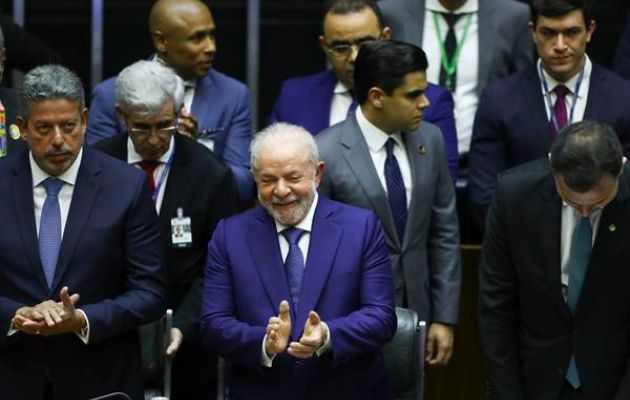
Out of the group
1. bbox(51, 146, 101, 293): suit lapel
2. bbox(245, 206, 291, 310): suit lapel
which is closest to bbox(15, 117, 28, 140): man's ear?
bbox(51, 146, 101, 293): suit lapel

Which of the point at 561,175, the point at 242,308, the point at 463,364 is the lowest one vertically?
the point at 463,364

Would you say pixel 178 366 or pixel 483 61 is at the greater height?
pixel 483 61

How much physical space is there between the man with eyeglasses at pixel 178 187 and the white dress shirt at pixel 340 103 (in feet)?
2.51

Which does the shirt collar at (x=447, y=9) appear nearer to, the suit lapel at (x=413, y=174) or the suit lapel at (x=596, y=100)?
the suit lapel at (x=596, y=100)

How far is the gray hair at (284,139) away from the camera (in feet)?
16.0

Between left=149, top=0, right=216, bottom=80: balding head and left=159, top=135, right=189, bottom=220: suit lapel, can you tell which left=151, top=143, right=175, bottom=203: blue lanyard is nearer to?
left=159, top=135, right=189, bottom=220: suit lapel

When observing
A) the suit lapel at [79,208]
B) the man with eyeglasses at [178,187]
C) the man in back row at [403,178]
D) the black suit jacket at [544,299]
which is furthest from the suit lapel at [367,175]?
the suit lapel at [79,208]

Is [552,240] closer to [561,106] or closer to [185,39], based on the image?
[561,106]

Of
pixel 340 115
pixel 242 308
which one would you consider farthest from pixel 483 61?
pixel 242 308

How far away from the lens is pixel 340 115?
6121 mm

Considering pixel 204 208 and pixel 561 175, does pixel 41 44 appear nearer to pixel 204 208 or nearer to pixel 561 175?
pixel 204 208

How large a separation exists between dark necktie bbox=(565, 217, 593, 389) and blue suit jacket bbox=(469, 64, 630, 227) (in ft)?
3.35

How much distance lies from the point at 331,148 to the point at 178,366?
0.97 m

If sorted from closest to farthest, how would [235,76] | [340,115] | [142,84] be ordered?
[142,84], [340,115], [235,76]
